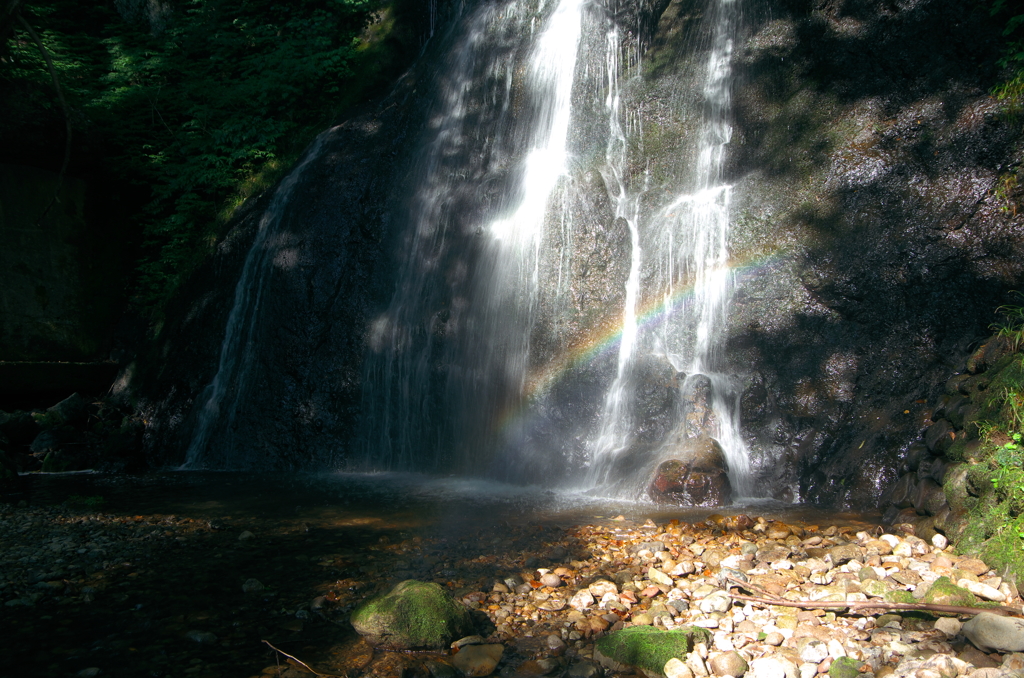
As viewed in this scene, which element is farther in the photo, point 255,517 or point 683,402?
point 683,402

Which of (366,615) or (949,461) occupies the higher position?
(949,461)

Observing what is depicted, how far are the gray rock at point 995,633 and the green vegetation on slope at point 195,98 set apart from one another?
1064 centimetres

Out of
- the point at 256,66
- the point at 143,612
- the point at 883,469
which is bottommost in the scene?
the point at 143,612

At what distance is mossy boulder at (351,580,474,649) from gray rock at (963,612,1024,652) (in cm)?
222

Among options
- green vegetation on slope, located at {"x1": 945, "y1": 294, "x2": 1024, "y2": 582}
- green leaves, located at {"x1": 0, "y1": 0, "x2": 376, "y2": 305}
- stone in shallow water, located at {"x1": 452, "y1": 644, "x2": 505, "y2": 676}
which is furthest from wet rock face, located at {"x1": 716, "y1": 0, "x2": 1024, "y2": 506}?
green leaves, located at {"x1": 0, "y1": 0, "x2": 376, "y2": 305}

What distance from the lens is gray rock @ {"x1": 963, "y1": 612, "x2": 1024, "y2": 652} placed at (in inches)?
106

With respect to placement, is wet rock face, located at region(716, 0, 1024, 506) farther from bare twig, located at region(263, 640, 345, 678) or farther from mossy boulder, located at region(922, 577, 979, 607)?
bare twig, located at region(263, 640, 345, 678)

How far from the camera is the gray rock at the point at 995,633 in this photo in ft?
8.87

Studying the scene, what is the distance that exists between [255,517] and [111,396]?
662 centimetres

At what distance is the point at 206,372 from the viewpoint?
30.3 ft

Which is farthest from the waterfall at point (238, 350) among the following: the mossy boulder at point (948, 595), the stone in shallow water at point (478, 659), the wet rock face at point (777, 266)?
the mossy boulder at point (948, 595)

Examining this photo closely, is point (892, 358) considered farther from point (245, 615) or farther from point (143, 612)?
point (143, 612)

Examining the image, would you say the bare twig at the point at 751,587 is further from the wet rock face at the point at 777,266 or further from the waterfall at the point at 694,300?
the waterfall at the point at 694,300

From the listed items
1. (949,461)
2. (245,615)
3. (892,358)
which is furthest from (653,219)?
(245,615)
